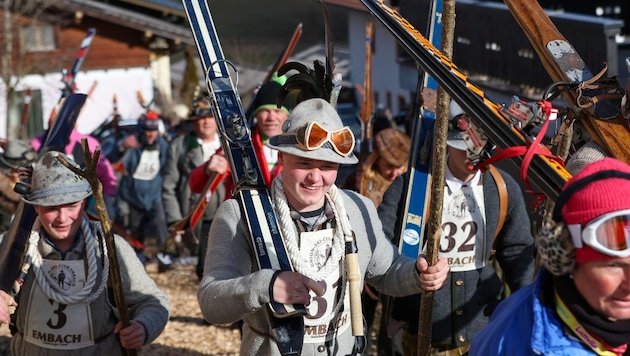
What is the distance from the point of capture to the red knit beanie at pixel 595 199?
8.07ft

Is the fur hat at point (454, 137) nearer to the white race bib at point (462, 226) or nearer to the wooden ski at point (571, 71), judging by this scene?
the white race bib at point (462, 226)

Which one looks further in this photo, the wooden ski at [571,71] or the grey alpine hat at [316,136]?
the wooden ski at [571,71]

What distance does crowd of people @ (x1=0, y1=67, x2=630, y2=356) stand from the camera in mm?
2535

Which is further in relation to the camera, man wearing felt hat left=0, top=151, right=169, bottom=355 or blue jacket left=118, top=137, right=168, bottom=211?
blue jacket left=118, top=137, right=168, bottom=211

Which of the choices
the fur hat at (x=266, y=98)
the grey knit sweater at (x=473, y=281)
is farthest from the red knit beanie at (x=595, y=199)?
the fur hat at (x=266, y=98)

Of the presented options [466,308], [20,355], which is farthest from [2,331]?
[466,308]

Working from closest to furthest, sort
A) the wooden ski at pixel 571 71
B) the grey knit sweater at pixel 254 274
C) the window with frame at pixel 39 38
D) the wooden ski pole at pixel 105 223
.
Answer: the grey knit sweater at pixel 254 274
the wooden ski at pixel 571 71
the wooden ski pole at pixel 105 223
the window with frame at pixel 39 38

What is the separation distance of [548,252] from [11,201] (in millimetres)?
5345

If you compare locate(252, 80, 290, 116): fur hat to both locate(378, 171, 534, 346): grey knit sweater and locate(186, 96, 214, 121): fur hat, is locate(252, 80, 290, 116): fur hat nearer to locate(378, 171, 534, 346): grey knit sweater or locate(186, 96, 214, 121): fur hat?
locate(378, 171, 534, 346): grey knit sweater

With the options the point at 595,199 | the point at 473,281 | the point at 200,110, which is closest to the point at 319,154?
the point at 595,199

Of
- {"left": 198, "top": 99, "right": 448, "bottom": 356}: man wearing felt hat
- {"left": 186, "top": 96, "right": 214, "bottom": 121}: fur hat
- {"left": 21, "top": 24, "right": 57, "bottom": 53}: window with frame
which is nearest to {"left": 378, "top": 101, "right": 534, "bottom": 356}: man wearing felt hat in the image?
{"left": 198, "top": 99, "right": 448, "bottom": 356}: man wearing felt hat

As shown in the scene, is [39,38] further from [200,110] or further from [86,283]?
[86,283]

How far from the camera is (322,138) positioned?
12.6ft

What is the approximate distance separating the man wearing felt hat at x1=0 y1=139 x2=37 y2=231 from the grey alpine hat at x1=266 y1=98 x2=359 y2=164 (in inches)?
136
